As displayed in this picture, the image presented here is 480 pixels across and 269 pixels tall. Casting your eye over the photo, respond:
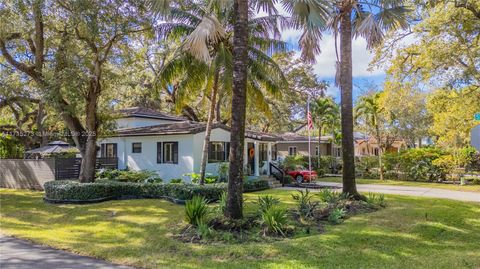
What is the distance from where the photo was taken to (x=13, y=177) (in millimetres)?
21172

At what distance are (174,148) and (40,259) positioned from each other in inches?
511

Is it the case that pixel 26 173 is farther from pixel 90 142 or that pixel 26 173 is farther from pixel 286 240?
pixel 286 240

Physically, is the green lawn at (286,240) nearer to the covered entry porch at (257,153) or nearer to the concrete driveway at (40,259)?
the concrete driveway at (40,259)

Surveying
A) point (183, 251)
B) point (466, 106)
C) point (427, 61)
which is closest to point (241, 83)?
point (183, 251)

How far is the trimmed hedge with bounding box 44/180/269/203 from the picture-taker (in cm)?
1446

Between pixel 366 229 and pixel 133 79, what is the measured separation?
22.5 meters

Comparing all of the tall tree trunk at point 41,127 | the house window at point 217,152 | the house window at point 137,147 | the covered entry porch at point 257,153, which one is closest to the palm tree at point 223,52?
the house window at point 217,152

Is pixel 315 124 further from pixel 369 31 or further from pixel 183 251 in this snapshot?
pixel 183 251

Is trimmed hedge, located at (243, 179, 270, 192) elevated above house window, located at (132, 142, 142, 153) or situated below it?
below

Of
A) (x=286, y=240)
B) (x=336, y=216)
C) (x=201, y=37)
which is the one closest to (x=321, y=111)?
(x=336, y=216)

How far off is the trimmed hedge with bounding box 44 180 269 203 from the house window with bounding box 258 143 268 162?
28.8 ft

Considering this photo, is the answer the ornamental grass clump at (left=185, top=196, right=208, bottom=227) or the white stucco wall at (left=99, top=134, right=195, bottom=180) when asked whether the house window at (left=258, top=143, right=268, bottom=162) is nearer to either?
the white stucco wall at (left=99, top=134, right=195, bottom=180)

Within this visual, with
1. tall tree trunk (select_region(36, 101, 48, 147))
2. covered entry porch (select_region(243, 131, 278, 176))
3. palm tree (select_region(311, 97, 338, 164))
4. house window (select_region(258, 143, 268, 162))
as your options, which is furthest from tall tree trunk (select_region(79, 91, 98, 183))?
palm tree (select_region(311, 97, 338, 164))

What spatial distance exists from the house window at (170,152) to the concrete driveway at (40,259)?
11681 millimetres
